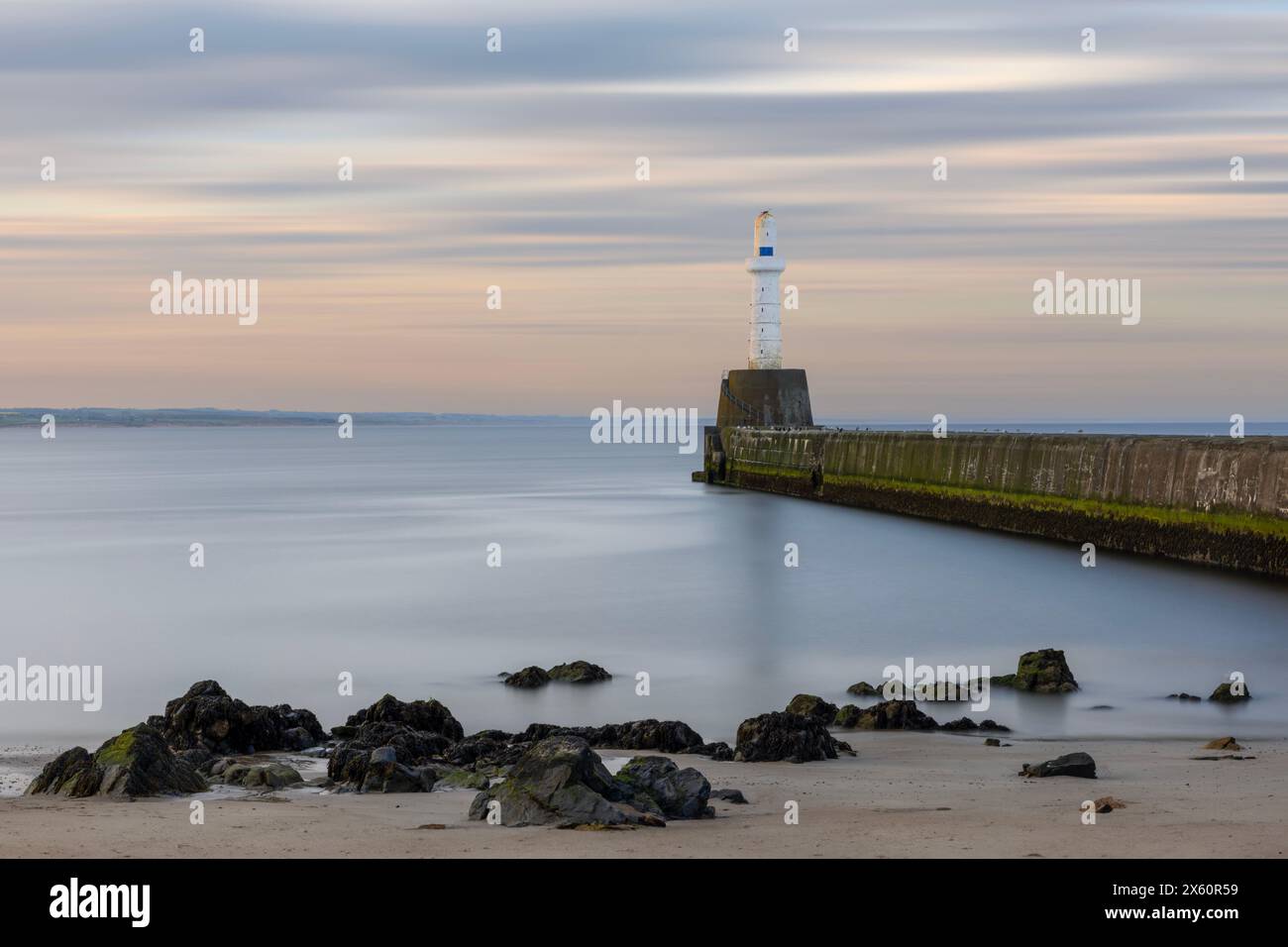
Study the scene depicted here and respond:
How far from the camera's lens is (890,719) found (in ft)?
30.8

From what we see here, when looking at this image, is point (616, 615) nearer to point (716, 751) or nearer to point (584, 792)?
point (716, 751)

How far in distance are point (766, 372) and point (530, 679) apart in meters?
31.5

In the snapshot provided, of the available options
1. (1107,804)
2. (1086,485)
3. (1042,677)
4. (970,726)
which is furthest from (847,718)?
(1086,485)

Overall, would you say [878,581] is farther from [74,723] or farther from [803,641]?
[74,723]

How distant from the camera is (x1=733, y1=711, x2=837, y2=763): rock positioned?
7.92m

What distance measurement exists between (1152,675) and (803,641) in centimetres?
399

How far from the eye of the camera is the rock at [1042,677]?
11242mm

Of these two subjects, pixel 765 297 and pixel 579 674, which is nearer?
pixel 579 674

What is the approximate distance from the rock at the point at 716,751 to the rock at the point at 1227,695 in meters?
4.69

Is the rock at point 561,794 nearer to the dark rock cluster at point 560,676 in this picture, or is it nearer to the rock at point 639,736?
the rock at point 639,736

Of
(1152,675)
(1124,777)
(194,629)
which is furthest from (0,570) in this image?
(1124,777)

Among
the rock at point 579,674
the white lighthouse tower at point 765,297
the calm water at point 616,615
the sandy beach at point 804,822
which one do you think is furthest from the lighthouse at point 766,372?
the sandy beach at point 804,822

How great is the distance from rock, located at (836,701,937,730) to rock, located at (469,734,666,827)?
12.2 ft
